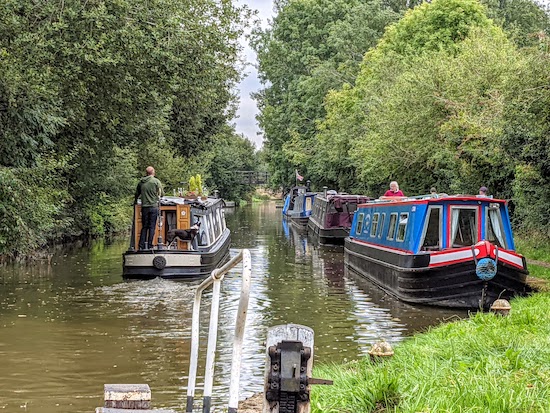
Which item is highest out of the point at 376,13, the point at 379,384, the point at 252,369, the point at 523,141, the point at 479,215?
the point at 376,13

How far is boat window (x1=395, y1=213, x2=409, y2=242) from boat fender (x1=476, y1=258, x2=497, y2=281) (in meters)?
2.76

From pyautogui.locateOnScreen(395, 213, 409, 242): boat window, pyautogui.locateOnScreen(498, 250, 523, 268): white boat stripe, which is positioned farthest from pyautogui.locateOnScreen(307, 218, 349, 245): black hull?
pyautogui.locateOnScreen(498, 250, 523, 268): white boat stripe

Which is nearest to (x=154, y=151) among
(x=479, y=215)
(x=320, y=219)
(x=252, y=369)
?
(x=320, y=219)

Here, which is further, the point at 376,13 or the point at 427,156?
the point at 376,13

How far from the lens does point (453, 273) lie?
1493 centimetres

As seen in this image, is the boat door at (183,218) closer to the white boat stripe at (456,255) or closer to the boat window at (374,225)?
the boat window at (374,225)

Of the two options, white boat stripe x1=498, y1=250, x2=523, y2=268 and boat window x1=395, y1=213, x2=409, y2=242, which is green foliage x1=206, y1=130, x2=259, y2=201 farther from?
white boat stripe x1=498, y1=250, x2=523, y2=268

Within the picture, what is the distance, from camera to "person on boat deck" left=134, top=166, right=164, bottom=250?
18672 millimetres

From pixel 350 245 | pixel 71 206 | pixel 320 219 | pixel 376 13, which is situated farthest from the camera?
pixel 376 13

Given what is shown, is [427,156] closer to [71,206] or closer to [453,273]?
[71,206]

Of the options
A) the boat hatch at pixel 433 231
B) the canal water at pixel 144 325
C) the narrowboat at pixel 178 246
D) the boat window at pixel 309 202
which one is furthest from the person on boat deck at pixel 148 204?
the boat window at pixel 309 202

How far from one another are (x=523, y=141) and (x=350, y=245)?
7.50m

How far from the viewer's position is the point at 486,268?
14.7m

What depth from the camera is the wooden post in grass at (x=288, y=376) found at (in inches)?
197
